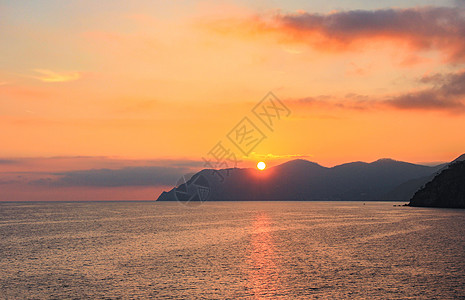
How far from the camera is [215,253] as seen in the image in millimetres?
80188

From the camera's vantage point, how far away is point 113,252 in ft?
269

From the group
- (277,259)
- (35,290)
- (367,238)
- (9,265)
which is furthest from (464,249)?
(9,265)

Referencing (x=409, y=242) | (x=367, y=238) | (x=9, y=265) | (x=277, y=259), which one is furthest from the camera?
(x=367, y=238)

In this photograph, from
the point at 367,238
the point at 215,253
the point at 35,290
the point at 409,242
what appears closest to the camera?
the point at 35,290

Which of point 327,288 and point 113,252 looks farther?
point 113,252

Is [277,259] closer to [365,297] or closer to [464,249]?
[365,297]

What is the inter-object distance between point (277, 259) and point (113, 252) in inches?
1287

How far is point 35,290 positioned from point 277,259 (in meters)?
39.1

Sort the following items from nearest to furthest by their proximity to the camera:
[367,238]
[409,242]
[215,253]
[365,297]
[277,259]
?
[365,297]
[277,259]
[215,253]
[409,242]
[367,238]

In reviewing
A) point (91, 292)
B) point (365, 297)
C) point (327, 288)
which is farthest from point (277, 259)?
point (91, 292)

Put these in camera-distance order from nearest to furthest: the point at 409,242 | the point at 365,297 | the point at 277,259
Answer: the point at 365,297 < the point at 277,259 < the point at 409,242

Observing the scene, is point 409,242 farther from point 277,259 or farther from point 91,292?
point 91,292

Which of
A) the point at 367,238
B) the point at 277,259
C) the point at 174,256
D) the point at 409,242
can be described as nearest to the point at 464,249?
the point at 409,242

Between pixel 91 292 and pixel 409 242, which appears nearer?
pixel 91 292
